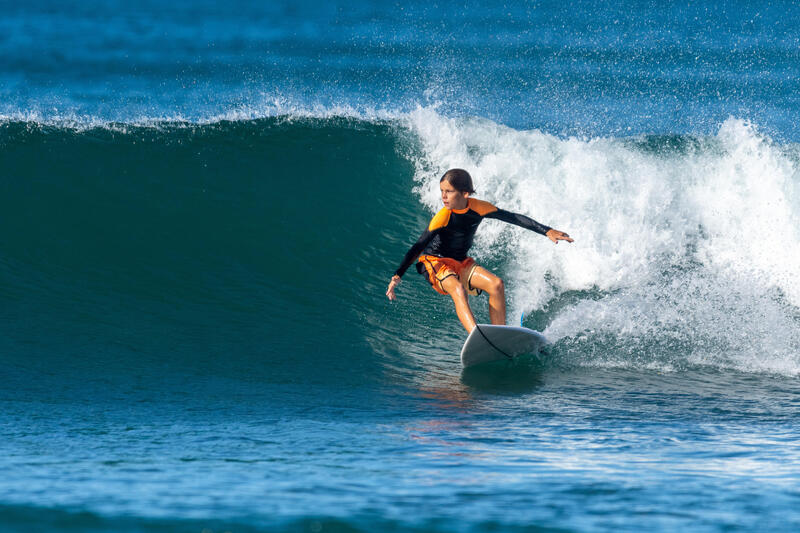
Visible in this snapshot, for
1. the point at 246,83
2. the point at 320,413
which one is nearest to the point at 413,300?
the point at 320,413

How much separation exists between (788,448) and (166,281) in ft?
18.4

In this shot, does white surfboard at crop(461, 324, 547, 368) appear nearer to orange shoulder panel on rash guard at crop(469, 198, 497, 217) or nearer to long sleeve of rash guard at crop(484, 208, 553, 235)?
long sleeve of rash guard at crop(484, 208, 553, 235)

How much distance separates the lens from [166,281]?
783 cm

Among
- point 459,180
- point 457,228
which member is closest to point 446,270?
point 457,228

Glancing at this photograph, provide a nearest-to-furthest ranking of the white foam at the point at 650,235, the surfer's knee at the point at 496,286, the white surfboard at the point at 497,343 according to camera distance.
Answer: the white surfboard at the point at 497,343 < the surfer's knee at the point at 496,286 < the white foam at the point at 650,235

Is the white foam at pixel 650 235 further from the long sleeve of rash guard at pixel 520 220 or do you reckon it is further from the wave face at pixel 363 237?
the long sleeve of rash guard at pixel 520 220

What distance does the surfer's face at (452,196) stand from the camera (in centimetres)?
616

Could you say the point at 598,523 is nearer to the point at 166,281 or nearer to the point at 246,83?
the point at 166,281

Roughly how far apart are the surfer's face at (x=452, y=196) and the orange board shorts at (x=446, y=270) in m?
0.44

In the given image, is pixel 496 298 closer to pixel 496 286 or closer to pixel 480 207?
pixel 496 286

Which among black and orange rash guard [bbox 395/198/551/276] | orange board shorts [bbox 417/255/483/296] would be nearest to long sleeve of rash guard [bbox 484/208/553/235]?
black and orange rash guard [bbox 395/198/551/276]

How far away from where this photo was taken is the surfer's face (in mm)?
6160

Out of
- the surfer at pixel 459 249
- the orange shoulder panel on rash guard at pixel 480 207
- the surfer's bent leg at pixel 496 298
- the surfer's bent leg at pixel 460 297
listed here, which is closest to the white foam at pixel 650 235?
the surfer's bent leg at pixel 496 298

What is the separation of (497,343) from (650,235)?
13.4ft
